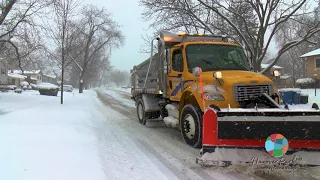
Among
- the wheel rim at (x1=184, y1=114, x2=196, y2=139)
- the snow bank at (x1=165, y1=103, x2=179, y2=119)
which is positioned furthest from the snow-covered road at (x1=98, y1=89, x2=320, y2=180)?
the snow bank at (x1=165, y1=103, x2=179, y2=119)

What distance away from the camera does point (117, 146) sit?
7047mm

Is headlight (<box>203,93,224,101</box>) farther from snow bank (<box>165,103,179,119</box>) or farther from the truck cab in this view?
snow bank (<box>165,103,179,119</box>)

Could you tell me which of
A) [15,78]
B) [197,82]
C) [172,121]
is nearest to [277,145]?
[197,82]

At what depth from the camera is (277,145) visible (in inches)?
189

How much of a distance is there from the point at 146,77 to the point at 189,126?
14.5ft

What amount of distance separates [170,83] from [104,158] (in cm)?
326

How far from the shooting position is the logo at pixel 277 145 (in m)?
4.76

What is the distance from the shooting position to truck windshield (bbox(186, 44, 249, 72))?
7.45 metres

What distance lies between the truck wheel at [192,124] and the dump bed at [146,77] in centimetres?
259

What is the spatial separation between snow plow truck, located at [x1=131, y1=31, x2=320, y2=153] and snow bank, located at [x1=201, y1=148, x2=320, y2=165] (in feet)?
0.32

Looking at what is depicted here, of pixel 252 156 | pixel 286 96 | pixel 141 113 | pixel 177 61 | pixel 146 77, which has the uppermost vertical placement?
pixel 177 61

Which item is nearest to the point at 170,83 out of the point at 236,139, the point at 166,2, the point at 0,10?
the point at 236,139

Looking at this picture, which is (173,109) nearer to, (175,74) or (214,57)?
(175,74)

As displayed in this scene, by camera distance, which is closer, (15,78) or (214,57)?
(214,57)
